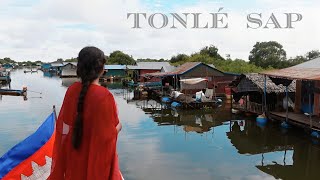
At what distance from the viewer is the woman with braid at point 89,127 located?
2.03 m

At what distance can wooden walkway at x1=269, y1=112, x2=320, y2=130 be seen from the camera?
41.1 ft

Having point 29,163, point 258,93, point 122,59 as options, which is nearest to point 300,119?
point 258,93

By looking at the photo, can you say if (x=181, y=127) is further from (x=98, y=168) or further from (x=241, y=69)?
(x=241, y=69)

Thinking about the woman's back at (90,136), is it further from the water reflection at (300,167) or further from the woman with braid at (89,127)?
the water reflection at (300,167)

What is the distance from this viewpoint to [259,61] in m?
43.2

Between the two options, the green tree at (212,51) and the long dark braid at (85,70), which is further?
the green tree at (212,51)

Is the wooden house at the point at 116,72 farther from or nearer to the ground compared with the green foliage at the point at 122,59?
nearer to the ground

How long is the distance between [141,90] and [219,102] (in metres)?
9.85

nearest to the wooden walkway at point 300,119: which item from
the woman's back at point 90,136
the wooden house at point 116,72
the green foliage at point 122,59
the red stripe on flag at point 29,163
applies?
the red stripe on flag at point 29,163

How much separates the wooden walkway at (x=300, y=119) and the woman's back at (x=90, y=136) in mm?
11927

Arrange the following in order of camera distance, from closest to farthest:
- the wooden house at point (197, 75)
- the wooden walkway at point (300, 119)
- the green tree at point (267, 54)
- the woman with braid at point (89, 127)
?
the woman with braid at point (89, 127), the wooden walkway at point (300, 119), the wooden house at point (197, 75), the green tree at point (267, 54)

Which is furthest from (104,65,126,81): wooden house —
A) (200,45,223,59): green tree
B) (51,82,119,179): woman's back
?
(51,82,119,179): woman's back

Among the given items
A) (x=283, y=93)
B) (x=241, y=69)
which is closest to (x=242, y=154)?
(x=283, y=93)

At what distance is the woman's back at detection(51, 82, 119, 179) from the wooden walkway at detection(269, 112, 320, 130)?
11.9m
